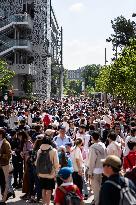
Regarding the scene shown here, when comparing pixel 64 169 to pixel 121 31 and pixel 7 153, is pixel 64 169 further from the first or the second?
pixel 121 31

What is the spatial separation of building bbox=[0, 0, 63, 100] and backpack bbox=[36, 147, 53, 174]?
171 feet

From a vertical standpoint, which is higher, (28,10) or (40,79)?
(28,10)

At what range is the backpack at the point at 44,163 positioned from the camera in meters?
10.5

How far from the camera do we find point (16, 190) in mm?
13727

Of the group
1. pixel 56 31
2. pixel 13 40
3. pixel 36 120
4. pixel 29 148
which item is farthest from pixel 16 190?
pixel 56 31

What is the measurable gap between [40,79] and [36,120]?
162 ft

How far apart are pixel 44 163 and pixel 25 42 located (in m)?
53.6

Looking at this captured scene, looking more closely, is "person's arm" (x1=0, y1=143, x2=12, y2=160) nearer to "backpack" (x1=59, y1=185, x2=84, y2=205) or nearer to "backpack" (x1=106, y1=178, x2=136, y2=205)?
"backpack" (x1=59, y1=185, x2=84, y2=205)

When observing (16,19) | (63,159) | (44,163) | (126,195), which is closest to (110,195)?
(126,195)

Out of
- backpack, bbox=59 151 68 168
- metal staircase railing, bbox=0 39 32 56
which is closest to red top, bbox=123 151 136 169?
backpack, bbox=59 151 68 168

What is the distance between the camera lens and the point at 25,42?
6325cm

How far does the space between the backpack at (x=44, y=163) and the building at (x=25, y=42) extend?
52.2 metres

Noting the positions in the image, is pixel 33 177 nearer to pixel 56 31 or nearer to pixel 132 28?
pixel 132 28

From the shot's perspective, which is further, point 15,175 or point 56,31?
point 56,31
